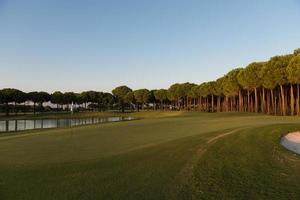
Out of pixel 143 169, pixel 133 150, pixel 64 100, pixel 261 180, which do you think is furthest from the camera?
pixel 64 100

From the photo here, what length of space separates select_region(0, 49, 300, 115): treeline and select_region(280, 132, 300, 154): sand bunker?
2892cm

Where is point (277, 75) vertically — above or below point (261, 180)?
above

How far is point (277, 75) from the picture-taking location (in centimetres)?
5309

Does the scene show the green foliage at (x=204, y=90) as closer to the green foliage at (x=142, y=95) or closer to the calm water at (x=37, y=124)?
the calm water at (x=37, y=124)

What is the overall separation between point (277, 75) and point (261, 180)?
46.2 m

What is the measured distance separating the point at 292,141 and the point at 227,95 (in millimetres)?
58827

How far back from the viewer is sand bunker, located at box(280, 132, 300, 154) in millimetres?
17356

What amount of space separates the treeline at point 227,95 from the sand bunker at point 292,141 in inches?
1139

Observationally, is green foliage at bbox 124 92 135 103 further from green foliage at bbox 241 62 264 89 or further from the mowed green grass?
the mowed green grass

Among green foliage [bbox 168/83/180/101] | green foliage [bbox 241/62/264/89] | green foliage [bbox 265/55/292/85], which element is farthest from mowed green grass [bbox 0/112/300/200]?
green foliage [bbox 168/83/180/101]

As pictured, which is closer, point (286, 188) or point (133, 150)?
point (286, 188)

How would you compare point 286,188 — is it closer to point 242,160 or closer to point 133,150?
point 242,160

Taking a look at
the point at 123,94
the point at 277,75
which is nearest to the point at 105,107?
the point at 123,94

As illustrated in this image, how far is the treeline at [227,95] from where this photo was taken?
2132 inches
